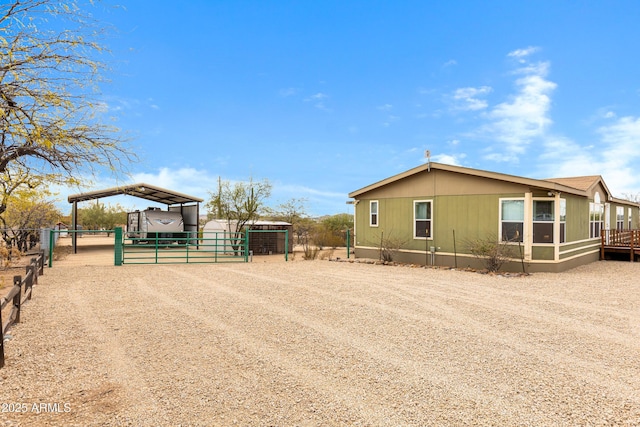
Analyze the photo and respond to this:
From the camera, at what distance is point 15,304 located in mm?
5461

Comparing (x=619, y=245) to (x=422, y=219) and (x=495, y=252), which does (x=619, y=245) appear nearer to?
(x=495, y=252)

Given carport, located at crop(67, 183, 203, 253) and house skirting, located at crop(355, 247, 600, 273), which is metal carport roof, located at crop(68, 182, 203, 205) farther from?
house skirting, located at crop(355, 247, 600, 273)

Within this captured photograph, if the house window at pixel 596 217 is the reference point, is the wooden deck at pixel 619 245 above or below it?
below

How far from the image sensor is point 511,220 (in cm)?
1119

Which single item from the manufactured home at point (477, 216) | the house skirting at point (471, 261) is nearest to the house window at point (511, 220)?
the manufactured home at point (477, 216)

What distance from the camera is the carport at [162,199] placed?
19500mm

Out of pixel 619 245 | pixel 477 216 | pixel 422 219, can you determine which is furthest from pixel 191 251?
pixel 619 245

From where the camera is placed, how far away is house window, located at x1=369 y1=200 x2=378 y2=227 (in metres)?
14.7

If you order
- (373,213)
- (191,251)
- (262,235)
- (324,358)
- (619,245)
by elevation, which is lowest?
(324,358)

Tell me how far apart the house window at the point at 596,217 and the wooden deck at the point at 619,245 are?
35cm

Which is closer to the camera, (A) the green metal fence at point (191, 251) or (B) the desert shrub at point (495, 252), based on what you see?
(B) the desert shrub at point (495, 252)

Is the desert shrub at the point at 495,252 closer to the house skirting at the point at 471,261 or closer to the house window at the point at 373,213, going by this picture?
the house skirting at the point at 471,261

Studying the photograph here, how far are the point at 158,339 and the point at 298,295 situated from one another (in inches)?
129

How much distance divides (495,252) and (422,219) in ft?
9.36
